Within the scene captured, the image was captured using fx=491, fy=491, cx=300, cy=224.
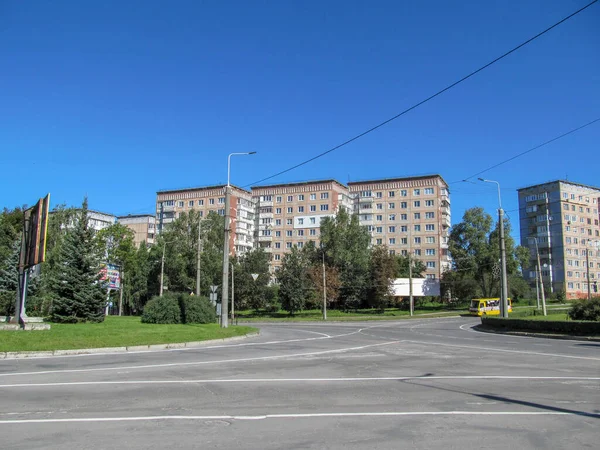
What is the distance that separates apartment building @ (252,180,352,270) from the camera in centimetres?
9606

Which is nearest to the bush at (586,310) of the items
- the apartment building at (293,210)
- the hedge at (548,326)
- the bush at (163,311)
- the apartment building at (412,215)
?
the hedge at (548,326)

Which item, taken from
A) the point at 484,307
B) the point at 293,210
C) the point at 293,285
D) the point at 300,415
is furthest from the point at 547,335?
the point at 293,210

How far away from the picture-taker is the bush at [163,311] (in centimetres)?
2995

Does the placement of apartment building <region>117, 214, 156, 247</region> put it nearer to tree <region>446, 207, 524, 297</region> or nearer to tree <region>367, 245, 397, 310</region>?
tree <region>367, 245, 397, 310</region>

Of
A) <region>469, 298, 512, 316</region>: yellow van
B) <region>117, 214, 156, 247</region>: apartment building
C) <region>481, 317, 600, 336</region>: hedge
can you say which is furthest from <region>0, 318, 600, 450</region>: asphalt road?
<region>117, 214, 156, 247</region>: apartment building

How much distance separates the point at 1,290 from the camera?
33.1 m

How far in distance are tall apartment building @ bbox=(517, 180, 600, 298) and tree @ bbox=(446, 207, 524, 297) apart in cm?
2109

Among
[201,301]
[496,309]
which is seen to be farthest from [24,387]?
[496,309]

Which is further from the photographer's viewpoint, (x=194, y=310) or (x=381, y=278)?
(x=381, y=278)

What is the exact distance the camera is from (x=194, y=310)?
30766 mm

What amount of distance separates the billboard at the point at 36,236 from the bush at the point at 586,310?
1167 inches

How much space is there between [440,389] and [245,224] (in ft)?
304

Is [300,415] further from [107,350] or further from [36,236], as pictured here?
[36,236]

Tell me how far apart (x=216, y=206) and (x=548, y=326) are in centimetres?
8139
